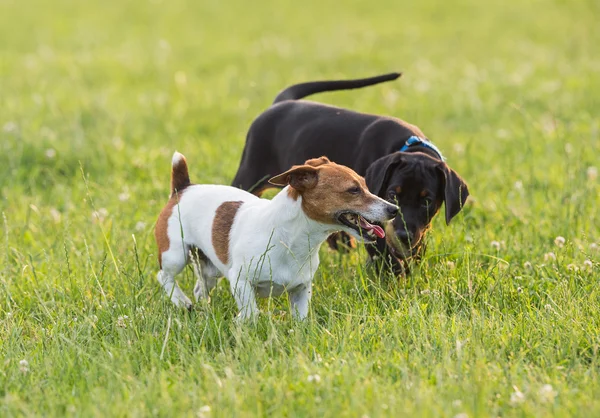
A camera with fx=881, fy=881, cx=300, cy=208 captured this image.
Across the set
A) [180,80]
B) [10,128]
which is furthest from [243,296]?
[180,80]

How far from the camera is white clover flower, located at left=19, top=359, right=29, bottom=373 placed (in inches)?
152

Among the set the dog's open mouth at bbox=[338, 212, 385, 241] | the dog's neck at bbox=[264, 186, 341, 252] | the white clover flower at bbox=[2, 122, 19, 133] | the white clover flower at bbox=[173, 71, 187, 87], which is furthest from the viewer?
the white clover flower at bbox=[173, 71, 187, 87]

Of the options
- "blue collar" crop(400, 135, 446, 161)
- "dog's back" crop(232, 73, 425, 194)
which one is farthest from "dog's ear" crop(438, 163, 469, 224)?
"dog's back" crop(232, 73, 425, 194)

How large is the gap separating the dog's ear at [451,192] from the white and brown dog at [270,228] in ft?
2.47

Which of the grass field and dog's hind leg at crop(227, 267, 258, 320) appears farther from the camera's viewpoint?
dog's hind leg at crop(227, 267, 258, 320)

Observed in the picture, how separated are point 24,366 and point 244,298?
112cm

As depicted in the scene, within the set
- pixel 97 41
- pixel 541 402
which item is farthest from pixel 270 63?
pixel 541 402

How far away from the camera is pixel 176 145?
835 cm

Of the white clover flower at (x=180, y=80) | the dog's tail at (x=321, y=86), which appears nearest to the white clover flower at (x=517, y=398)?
the dog's tail at (x=321, y=86)

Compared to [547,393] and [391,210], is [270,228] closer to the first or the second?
[391,210]

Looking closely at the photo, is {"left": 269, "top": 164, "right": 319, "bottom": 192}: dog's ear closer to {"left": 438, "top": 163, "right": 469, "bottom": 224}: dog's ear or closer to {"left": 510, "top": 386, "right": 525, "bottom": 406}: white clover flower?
{"left": 438, "top": 163, "right": 469, "bottom": 224}: dog's ear

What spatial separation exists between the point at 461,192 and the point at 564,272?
2.41ft

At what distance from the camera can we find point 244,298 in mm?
4473

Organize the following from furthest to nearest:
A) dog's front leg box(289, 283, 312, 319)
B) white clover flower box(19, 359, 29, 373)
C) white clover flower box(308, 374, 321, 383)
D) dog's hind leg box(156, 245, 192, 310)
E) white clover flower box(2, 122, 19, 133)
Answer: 1. white clover flower box(2, 122, 19, 133)
2. dog's hind leg box(156, 245, 192, 310)
3. dog's front leg box(289, 283, 312, 319)
4. white clover flower box(19, 359, 29, 373)
5. white clover flower box(308, 374, 321, 383)
